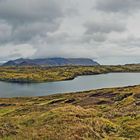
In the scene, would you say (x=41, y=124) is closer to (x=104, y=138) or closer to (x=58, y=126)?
(x=58, y=126)

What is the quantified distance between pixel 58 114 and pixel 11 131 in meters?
10.3

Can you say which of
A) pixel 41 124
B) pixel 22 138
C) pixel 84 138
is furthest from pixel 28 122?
pixel 84 138

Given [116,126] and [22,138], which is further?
[116,126]

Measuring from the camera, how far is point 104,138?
3700cm

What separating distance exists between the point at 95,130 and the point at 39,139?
7226mm

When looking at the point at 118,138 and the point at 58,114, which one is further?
the point at 58,114

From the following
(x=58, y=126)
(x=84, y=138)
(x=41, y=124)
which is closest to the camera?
(x=84, y=138)

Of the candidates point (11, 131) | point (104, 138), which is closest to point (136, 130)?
point (104, 138)

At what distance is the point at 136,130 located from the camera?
40562mm

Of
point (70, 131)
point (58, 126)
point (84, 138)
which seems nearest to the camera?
point (84, 138)

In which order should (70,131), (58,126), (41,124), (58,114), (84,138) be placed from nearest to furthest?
(84,138) < (70,131) < (58,126) < (41,124) < (58,114)

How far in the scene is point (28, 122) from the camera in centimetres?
4753

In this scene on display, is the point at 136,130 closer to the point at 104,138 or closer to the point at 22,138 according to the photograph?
the point at 104,138

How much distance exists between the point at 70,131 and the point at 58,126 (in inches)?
135
